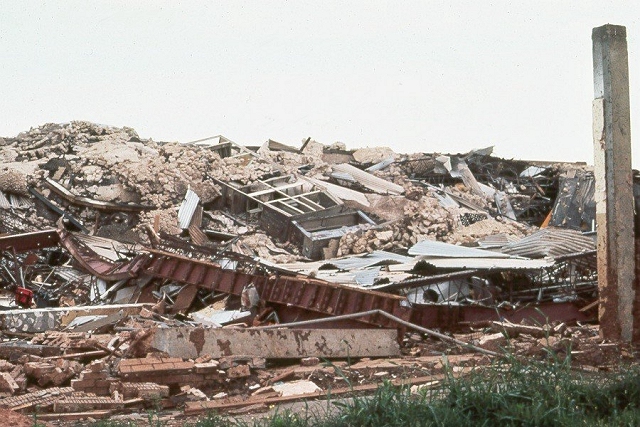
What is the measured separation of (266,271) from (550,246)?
6311mm

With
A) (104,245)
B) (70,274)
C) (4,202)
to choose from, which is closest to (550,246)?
(70,274)

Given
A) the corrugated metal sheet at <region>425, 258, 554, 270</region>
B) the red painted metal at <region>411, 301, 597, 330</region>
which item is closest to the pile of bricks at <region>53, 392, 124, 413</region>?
the red painted metal at <region>411, 301, 597, 330</region>

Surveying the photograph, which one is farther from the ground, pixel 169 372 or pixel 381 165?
pixel 381 165

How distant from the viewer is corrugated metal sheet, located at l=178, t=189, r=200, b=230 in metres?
28.5

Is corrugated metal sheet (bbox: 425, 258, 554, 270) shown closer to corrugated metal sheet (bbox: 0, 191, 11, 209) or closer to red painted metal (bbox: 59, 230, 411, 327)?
red painted metal (bbox: 59, 230, 411, 327)

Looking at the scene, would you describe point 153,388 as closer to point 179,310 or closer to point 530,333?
point 530,333

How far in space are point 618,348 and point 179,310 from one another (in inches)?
310

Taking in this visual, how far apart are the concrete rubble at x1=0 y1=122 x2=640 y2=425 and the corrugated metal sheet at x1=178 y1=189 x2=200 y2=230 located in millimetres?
76

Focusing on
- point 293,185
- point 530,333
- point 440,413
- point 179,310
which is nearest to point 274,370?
point 530,333

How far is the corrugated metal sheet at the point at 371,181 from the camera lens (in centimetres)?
3344

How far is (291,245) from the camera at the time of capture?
27.8 metres

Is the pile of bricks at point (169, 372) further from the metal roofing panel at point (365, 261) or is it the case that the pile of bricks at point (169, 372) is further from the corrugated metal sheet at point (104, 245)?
the corrugated metal sheet at point (104, 245)

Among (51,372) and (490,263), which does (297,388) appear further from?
(490,263)

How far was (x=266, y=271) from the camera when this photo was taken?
16391 millimetres
